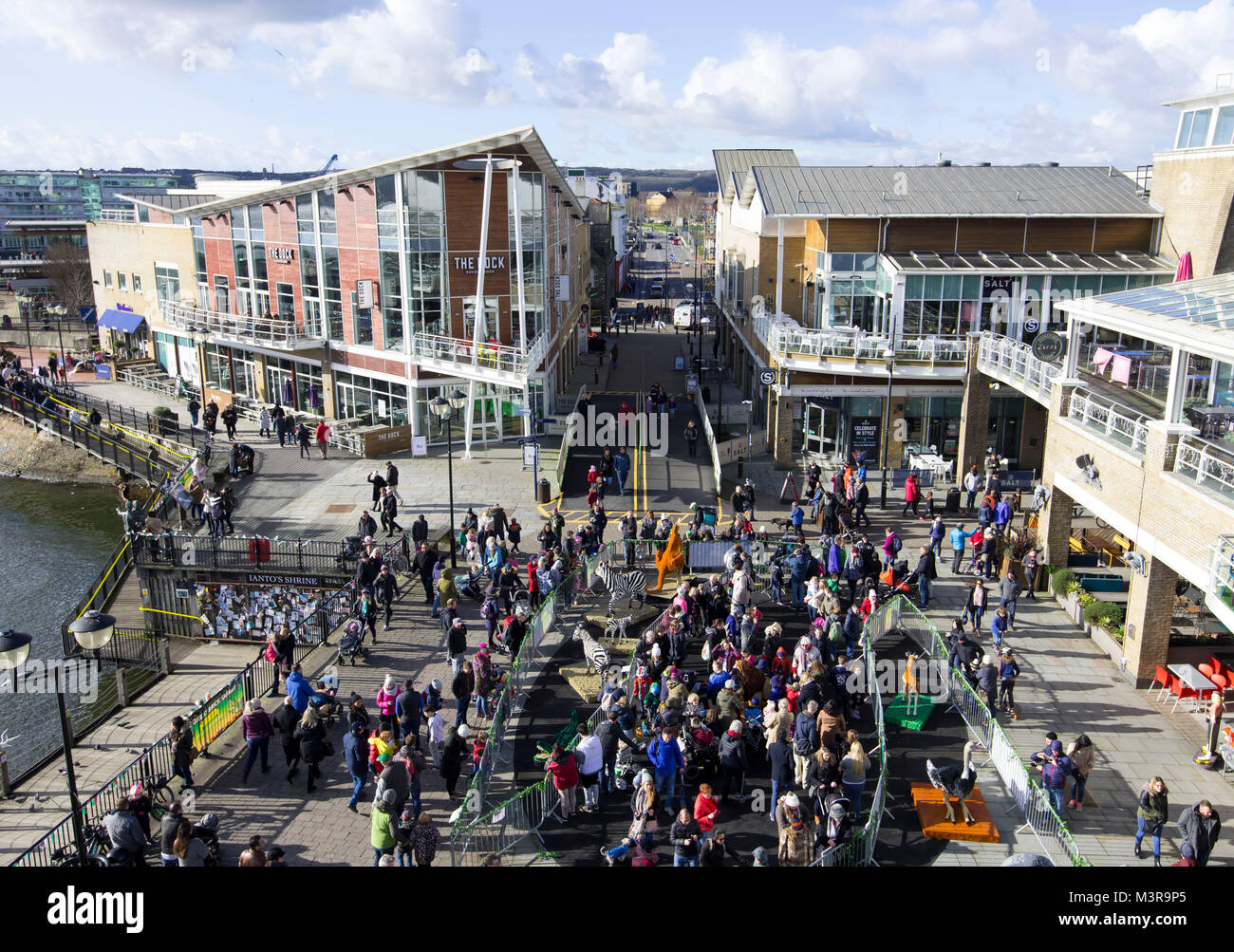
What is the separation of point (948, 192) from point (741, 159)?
20441mm


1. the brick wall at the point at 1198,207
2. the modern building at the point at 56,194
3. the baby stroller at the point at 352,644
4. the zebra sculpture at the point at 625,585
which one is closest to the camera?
the baby stroller at the point at 352,644

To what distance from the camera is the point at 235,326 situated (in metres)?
40.4

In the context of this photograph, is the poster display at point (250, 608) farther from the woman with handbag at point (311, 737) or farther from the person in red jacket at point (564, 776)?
the person in red jacket at point (564, 776)

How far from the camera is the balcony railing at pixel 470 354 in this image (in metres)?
32.4

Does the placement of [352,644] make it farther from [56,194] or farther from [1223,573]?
[56,194]

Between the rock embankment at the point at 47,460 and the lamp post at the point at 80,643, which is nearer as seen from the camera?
the lamp post at the point at 80,643

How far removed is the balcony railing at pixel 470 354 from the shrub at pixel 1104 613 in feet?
61.9

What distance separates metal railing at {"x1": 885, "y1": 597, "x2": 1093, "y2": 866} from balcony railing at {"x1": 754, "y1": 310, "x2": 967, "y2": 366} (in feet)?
42.0

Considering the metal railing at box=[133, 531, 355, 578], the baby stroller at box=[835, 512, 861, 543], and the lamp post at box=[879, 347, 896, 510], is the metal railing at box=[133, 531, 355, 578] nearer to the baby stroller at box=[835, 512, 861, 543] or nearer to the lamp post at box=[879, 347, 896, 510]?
the baby stroller at box=[835, 512, 861, 543]

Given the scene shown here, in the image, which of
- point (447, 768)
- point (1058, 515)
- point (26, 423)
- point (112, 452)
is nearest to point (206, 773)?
point (447, 768)

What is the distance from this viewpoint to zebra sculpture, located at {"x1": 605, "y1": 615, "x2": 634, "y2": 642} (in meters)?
19.3

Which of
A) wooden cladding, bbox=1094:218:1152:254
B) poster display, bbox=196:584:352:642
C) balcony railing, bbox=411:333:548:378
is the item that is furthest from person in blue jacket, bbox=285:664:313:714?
wooden cladding, bbox=1094:218:1152:254

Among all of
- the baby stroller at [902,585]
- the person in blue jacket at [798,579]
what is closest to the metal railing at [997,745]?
the baby stroller at [902,585]

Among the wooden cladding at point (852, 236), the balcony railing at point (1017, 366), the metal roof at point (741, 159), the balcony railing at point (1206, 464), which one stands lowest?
the balcony railing at point (1206, 464)
